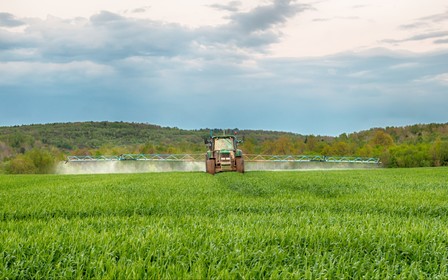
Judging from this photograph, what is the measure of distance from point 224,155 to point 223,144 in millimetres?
1166

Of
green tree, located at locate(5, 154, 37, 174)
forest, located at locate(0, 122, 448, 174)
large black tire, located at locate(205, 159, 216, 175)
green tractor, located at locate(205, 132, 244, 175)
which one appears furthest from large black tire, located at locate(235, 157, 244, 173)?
green tree, located at locate(5, 154, 37, 174)

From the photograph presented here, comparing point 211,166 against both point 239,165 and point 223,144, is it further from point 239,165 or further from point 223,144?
point 239,165

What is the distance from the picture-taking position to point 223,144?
3053 cm

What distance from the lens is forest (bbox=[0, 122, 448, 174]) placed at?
77.8m

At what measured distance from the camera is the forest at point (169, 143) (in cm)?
7781

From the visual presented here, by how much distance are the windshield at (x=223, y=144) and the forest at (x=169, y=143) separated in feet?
165

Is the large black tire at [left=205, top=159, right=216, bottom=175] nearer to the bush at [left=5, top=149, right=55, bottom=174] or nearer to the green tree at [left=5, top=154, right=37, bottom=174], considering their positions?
the bush at [left=5, top=149, right=55, bottom=174]

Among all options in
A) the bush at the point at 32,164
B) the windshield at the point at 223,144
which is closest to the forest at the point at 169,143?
the bush at the point at 32,164

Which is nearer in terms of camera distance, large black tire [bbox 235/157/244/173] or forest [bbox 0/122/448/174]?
large black tire [bbox 235/157/244/173]

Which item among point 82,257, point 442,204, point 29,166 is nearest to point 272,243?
point 82,257

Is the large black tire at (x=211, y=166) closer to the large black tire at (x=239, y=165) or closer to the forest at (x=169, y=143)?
the large black tire at (x=239, y=165)

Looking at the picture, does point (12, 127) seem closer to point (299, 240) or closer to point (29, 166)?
point (29, 166)

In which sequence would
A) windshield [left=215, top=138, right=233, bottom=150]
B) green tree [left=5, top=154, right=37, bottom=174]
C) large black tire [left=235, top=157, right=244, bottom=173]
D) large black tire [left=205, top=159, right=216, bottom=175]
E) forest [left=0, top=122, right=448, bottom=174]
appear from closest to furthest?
large black tire [left=235, top=157, right=244, bottom=173] < large black tire [left=205, top=159, right=216, bottom=175] < windshield [left=215, top=138, right=233, bottom=150] < green tree [left=5, top=154, right=37, bottom=174] < forest [left=0, top=122, right=448, bottom=174]

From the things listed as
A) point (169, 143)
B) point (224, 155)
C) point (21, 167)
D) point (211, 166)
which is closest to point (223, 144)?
point (224, 155)
